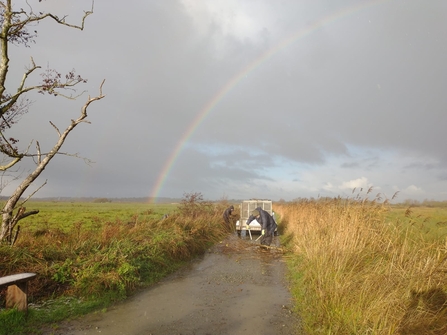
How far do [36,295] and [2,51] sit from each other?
5.91m

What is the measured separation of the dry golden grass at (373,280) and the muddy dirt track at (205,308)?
0.69 m

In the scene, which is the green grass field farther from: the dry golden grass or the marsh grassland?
the dry golden grass

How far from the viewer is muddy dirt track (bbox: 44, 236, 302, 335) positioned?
556 cm

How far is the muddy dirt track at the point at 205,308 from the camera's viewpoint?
5.56m

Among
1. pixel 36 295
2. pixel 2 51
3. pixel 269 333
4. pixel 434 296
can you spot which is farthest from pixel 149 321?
pixel 2 51

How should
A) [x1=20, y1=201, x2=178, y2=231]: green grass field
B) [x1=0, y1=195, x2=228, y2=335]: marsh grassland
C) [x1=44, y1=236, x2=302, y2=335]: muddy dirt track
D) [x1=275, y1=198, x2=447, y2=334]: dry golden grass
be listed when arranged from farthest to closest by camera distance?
[x1=20, y1=201, x2=178, y2=231]: green grass field
[x1=0, y1=195, x2=228, y2=335]: marsh grassland
[x1=44, y1=236, x2=302, y2=335]: muddy dirt track
[x1=275, y1=198, x2=447, y2=334]: dry golden grass

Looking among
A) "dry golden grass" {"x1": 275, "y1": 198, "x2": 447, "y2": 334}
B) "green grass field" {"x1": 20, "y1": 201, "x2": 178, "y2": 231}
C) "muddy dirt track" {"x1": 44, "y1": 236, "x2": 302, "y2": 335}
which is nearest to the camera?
"dry golden grass" {"x1": 275, "y1": 198, "x2": 447, "y2": 334}

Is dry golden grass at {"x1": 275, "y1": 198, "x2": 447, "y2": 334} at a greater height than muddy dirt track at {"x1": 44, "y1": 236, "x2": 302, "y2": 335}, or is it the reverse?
dry golden grass at {"x1": 275, "y1": 198, "x2": 447, "y2": 334}

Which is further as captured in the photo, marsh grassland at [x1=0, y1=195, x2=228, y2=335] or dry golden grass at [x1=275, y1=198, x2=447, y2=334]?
marsh grassland at [x1=0, y1=195, x2=228, y2=335]

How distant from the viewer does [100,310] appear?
6438 mm

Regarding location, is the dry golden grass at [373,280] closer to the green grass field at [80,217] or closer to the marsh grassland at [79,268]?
the marsh grassland at [79,268]

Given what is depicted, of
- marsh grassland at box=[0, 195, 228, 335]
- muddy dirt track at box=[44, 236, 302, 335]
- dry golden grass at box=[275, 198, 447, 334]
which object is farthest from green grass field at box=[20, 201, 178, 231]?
dry golden grass at box=[275, 198, 447, 334]

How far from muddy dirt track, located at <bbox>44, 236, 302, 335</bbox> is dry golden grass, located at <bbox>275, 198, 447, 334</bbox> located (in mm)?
689

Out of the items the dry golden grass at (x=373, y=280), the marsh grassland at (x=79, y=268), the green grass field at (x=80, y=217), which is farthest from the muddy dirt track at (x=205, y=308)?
the green grass field at (x=80, y=217)
